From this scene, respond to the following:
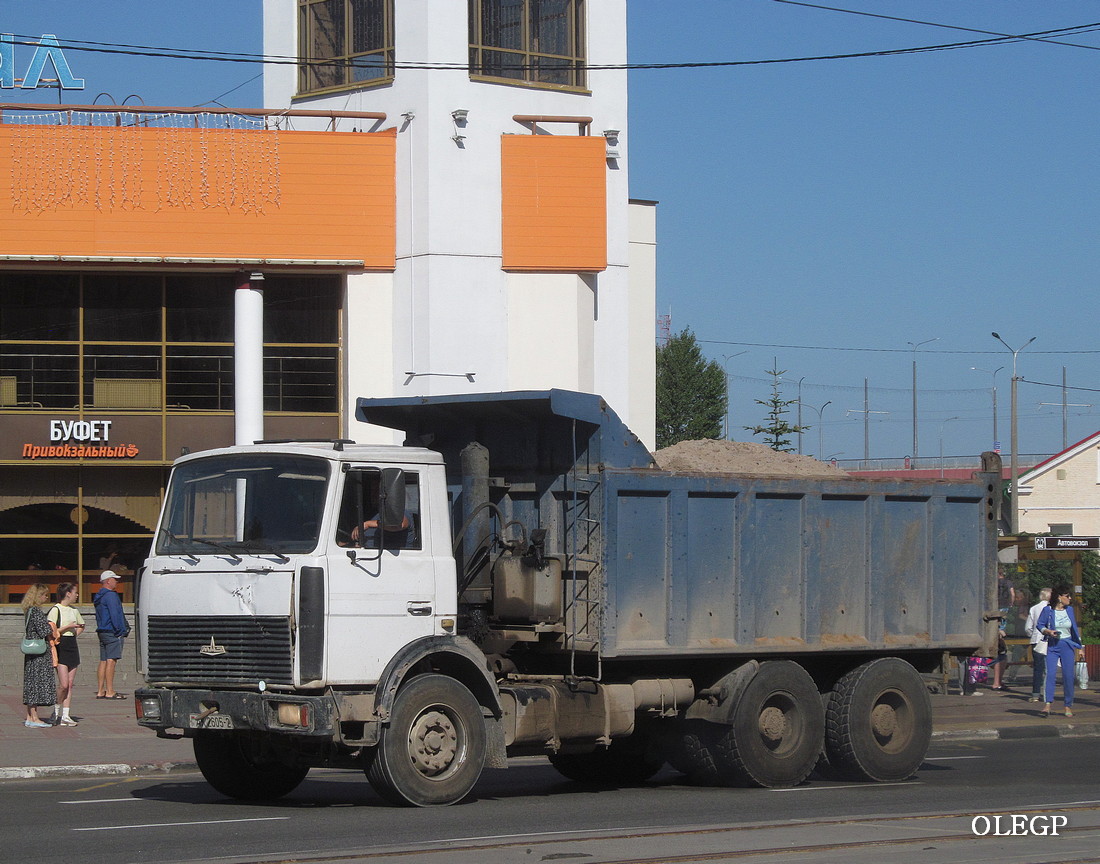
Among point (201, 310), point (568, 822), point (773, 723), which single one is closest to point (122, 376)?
point (201, 310)

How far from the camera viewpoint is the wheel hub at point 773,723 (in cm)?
A: 1260

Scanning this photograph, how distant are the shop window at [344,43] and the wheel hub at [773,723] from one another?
57.3 feet

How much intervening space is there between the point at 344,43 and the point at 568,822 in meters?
20.5

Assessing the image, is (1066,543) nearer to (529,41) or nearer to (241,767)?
(529,41)

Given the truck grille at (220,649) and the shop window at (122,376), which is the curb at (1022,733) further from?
the shop window at (122,376)

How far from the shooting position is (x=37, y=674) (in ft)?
57.2

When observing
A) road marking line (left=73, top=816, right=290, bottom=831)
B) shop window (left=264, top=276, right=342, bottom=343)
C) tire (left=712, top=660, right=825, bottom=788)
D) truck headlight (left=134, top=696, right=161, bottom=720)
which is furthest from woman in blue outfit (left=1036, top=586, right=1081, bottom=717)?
shop window (left=264, top=276, right=342, bottom=343)

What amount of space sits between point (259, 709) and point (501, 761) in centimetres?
190

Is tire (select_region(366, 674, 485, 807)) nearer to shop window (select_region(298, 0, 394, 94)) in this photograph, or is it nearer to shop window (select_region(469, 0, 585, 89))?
shop window (select_region(469, 0, 585, 89))

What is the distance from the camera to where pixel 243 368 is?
2653cm

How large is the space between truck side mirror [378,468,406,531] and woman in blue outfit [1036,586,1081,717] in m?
11.6

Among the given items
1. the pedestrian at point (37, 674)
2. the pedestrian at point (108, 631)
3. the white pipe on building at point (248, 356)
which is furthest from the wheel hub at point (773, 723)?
the white pipe on building at point (248, 356)

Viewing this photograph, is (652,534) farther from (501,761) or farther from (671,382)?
(671,382)

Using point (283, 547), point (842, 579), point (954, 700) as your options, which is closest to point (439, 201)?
point (954, 700)
